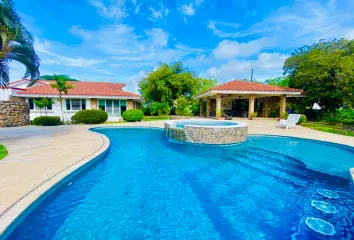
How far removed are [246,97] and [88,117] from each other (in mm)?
20311

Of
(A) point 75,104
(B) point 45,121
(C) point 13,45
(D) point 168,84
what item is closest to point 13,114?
(B) point 45,121

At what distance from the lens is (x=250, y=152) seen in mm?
8695

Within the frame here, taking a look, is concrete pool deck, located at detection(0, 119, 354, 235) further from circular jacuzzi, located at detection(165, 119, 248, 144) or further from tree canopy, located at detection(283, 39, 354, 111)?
tree canopy, located at detection(283, 39, 354, 111)

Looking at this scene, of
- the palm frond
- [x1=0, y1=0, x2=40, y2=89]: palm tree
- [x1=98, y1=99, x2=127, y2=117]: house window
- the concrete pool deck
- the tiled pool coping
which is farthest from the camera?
[x1=98, y1=99, x2=127, y2=117]: house window

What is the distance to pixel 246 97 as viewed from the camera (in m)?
24.5

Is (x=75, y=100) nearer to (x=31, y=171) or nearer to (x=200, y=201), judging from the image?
(x=31, y=171)

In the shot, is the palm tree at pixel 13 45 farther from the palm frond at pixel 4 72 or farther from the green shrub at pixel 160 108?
the green shrub at pixel 160 108

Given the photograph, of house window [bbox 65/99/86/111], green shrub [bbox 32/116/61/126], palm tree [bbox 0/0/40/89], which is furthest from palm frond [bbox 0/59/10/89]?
house window [bbox 65/99/86/111]

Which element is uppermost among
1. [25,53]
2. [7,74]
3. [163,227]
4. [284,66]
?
[284,66]

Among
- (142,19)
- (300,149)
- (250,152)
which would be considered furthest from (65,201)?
(142,19)

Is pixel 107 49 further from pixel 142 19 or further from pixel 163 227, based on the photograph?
pixel 163 227

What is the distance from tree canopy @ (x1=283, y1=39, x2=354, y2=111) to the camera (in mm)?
16219

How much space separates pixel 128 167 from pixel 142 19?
59.7ft

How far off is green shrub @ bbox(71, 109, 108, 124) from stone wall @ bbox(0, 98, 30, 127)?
4439 mm
